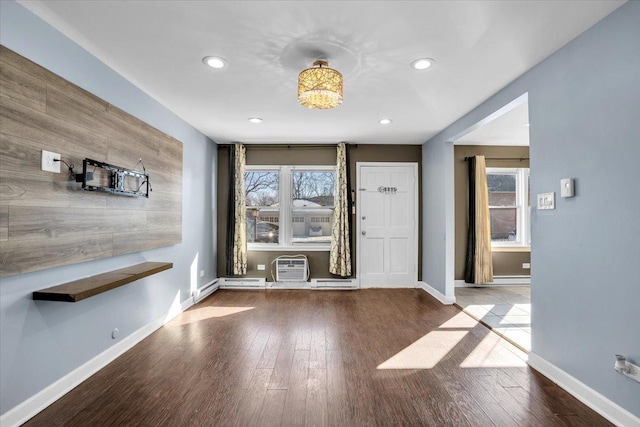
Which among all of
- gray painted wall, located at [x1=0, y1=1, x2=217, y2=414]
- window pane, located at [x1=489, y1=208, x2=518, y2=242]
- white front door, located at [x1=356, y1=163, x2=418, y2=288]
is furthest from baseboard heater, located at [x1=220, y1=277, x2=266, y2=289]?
window pane, located at [x1=489, y1=208, x2=518, y2=242]

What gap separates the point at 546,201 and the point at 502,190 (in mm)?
3680

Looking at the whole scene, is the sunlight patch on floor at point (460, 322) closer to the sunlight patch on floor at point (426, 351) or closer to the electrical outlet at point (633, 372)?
the sunlight patch on floor at point (426, 351)

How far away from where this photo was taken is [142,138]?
301 cm

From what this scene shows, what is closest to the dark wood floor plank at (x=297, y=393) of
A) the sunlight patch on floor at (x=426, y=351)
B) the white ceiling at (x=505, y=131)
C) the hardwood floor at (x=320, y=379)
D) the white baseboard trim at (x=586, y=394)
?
the hardwood floor at (x=320, y=379)

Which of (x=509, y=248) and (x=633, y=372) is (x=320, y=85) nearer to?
(x=633, y=372)

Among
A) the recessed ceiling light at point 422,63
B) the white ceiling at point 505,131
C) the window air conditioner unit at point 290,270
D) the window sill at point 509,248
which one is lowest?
the window air conditioner unit at point 290,270

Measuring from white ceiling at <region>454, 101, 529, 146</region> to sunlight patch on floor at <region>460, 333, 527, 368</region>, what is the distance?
8.64ft

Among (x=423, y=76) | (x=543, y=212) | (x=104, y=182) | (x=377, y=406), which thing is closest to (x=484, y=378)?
(x=377, y=406)

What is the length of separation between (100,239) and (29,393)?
1.06 meters

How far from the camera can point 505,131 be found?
466 cm

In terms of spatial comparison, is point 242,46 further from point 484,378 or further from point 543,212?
point 484,378

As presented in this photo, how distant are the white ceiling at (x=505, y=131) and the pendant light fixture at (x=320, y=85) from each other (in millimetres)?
2435

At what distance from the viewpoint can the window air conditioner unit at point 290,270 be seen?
16.9 ft

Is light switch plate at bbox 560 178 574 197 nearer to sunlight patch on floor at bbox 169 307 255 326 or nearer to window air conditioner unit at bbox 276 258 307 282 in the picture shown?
sunlight patch on floor at bbox 169 307 255 326
